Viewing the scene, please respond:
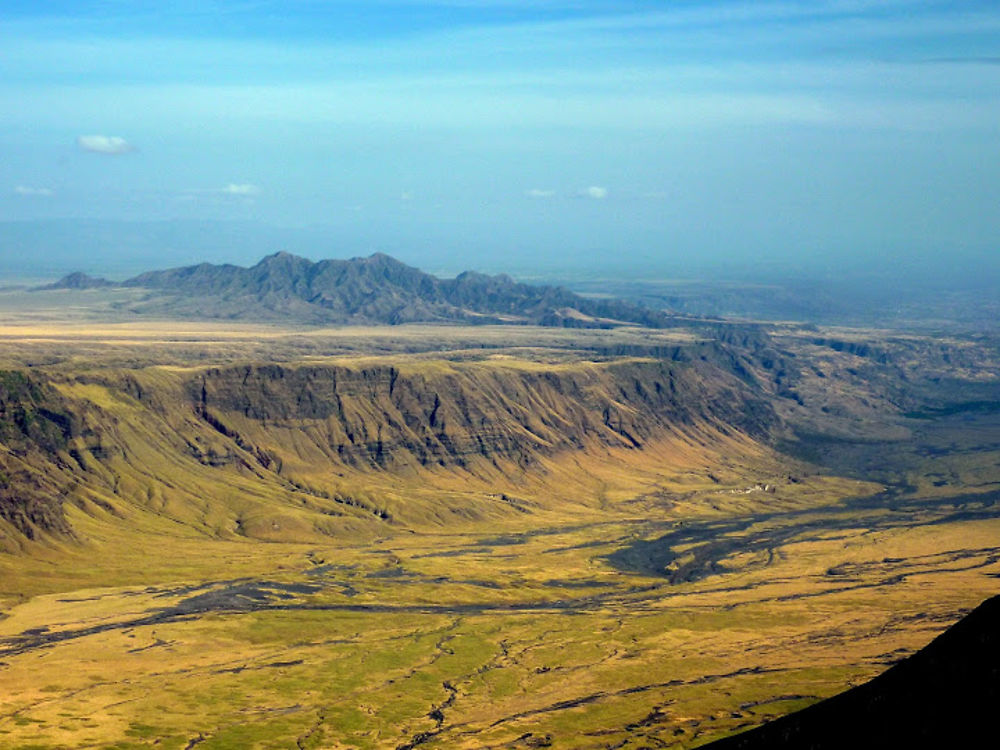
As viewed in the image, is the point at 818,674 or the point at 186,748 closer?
the point at 186,748

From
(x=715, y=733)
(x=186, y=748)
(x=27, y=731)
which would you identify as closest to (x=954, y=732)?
(x=715, y=733)

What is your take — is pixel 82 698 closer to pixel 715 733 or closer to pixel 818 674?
pixel 715 733

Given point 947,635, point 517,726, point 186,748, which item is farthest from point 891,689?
point 186,748

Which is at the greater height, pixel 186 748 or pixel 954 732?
pixel 954 732

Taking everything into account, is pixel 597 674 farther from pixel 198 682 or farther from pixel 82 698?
pixel 82 698

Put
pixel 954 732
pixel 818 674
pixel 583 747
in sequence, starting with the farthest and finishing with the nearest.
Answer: pixel 818 674 < pixel 583 747 < pixel 954 732

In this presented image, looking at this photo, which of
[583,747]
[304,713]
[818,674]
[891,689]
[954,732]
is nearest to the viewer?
[954,732]
